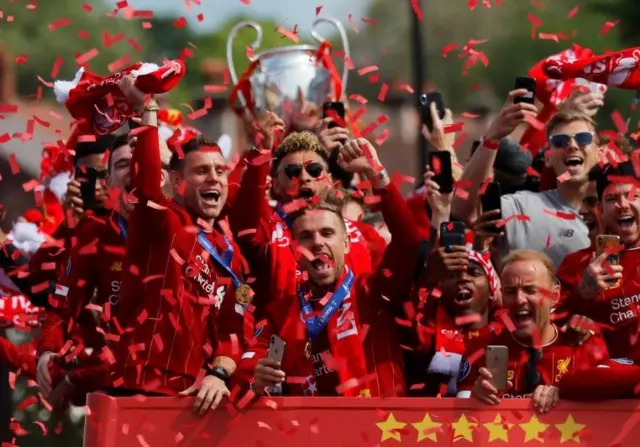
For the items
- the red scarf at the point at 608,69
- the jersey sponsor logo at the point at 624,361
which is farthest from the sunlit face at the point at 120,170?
the jersey sponsor logo at the point at 624,361

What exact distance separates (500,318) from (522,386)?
412 millimetres

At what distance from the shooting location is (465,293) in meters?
7.73

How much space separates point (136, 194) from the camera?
7113mm

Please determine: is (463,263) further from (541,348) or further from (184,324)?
(184,324)

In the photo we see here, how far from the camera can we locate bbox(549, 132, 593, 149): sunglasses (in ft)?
28.0

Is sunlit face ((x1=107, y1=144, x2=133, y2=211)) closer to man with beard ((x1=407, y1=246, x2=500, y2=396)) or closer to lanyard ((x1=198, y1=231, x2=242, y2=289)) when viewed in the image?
lanyard ((x1=198, y1=231, x2=242, y2=289))

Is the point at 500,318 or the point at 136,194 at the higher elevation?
the point at 136,194

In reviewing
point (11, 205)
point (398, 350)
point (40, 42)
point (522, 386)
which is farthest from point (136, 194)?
point (40, 42)

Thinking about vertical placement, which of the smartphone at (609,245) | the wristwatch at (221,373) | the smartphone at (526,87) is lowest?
the wristwatch at (221,373)

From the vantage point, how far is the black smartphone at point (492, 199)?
25.9 ft

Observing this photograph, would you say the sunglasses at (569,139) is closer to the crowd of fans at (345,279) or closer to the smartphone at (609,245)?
the crowd of fans at (345,279)

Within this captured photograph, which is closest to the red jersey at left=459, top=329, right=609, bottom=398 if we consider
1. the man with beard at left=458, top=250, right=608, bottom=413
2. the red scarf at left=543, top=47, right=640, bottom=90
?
the man with beard at left=458, top=250, right=608, bottom=413

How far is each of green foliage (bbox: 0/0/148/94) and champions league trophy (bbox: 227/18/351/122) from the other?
28342 mm

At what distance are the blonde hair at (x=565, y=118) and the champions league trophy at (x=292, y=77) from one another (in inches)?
59.8
